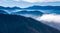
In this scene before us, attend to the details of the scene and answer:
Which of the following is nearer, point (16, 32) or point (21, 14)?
point (16, 32)

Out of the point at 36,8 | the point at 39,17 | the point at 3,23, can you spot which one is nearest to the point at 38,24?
the point at 39,17

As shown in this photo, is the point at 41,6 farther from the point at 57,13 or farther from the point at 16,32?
the point at 16,32

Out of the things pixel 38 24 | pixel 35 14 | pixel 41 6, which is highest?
pixel 41 6

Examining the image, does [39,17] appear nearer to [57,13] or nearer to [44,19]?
[44,19]

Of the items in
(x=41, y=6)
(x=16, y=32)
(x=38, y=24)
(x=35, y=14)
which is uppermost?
(x=41, y=6)

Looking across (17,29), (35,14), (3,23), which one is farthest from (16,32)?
(35,14)

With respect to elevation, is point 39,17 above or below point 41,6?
below

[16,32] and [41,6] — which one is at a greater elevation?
[41,6]
